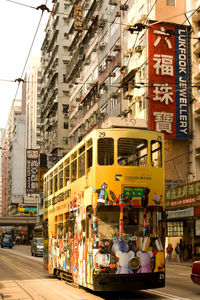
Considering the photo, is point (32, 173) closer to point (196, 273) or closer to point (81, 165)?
point (81, 165)

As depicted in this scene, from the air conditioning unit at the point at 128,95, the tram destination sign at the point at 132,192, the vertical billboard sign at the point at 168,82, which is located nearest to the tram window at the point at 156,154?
the tram destination sign at the point at 132,192

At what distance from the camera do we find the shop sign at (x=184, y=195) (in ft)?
107

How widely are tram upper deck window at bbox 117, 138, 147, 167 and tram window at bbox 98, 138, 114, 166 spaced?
0.19m

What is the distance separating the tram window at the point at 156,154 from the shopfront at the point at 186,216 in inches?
758

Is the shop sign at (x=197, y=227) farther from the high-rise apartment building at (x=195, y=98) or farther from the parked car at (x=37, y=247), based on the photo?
the parked car at (x=37, y=247)

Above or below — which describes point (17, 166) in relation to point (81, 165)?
above

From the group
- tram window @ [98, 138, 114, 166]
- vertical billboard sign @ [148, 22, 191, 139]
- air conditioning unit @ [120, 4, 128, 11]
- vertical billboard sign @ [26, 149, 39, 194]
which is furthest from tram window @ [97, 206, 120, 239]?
vertical billboard sign @ [26, 149, 39, 194]

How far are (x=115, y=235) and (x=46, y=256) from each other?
30.0ft

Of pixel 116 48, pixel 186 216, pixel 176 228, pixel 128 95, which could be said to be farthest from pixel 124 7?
pixel 186 216

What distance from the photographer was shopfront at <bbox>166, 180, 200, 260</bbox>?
109ft

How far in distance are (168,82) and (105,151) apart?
23281 millimetres

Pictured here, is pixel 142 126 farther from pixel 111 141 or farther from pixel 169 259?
pixel 169 259

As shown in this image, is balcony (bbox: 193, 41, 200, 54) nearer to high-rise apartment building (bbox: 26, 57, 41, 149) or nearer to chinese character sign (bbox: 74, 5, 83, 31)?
chinese character sign (bbox: 74, 5, 83, 31)

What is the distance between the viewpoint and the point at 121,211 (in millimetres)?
12320
